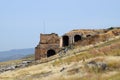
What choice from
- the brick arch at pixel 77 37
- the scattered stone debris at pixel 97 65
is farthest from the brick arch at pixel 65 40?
the scattered stone debris at pixel 97 65

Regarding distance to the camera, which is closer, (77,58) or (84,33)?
(77,58)

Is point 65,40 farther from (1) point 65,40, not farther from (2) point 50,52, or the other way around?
(2) point 50,52

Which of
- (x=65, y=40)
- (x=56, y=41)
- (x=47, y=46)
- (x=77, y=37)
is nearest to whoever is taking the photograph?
(x=47, y=46)

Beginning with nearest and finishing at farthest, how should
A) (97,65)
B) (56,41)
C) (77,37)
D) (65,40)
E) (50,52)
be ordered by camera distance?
(97,65) → (50,52) → (56,41) → (77,37) → (65,40)

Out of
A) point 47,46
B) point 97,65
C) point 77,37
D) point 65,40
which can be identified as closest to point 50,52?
point 47,46

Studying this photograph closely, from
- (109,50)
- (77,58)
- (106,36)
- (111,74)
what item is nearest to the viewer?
(111,74)

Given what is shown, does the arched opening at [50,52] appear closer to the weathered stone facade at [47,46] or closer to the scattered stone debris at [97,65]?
the weathered stone facade at [47,46]

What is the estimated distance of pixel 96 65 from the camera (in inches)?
1550

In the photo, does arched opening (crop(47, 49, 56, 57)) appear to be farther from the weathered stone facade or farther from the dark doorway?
the dark doorway

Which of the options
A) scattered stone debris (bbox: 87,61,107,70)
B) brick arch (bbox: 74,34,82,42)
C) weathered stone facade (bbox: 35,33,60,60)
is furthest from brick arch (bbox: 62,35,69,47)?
scattered stone debris (bbox: 87,61,107,70)

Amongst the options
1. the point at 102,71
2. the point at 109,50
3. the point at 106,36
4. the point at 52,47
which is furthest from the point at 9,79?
the point at 52,47

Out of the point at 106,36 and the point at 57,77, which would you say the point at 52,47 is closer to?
the point at 106,36

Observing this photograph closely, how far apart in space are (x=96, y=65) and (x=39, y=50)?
46797mm

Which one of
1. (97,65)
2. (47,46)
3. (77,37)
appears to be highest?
(77,37)
